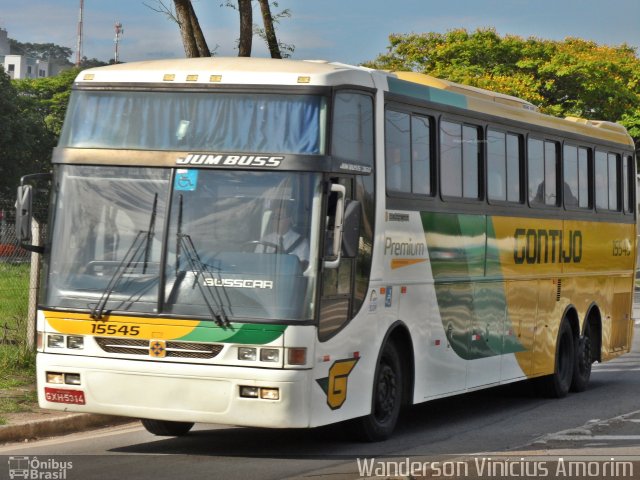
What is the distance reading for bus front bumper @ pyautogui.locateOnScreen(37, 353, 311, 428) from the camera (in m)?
10.4

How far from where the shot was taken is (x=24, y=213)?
35.4 feet

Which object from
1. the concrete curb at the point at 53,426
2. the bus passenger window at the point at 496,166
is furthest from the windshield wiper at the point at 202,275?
the bus passenger window at the point at 496,166

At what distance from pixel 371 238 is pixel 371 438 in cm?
178

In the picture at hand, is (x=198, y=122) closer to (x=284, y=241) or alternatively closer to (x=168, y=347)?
(x=284, y=241)

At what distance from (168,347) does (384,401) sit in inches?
94.3

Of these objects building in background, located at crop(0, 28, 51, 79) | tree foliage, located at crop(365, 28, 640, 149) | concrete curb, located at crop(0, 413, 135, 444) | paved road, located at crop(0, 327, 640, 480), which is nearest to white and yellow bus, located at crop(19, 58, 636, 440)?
paved road, located at crop(0, 327, 640, 480)

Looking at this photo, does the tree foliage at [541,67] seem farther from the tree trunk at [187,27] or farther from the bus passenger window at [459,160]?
the bus passenger window at [459,160]

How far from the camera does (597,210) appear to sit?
18688 mm

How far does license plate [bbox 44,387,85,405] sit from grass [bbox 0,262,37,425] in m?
1.30

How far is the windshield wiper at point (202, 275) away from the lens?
414 inches

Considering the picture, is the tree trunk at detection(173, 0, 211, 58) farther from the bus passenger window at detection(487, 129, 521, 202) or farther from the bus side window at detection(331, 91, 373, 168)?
the bus side window at detection(331, 91, 373, 168)

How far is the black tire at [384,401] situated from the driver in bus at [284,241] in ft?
5.58

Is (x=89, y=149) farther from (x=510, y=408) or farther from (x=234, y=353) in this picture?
(x=510, y=408)

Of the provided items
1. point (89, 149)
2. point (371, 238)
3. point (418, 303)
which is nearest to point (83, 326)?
point (89, 149)
